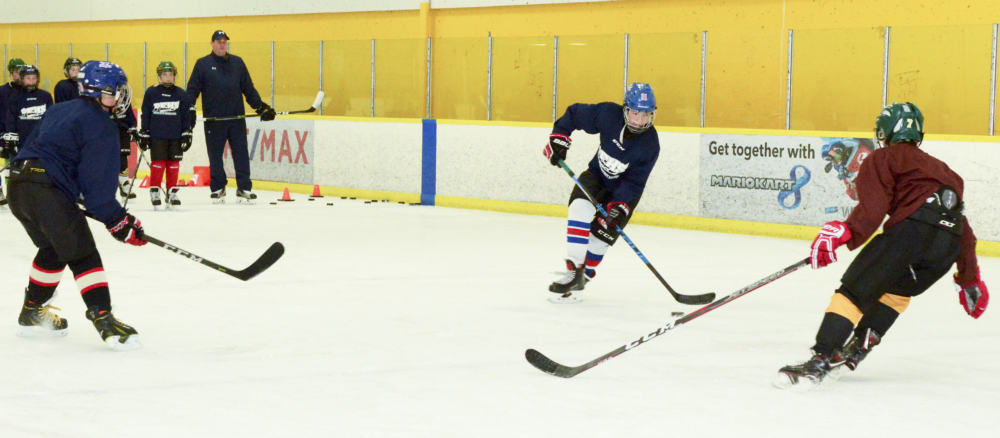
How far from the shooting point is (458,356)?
363cm

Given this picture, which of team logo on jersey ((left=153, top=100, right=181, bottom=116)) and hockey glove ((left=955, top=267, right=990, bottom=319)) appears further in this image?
team logo on jersey ((left=153, top=100, right=181, bottom=116))

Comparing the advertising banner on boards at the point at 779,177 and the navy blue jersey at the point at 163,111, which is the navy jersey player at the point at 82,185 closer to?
the advertising banner on boards at the point at 779,177

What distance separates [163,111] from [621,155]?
4.84m

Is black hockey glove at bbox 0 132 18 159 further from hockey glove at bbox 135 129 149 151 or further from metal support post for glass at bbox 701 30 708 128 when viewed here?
metal support post for glass at bbox 701 30 708 128

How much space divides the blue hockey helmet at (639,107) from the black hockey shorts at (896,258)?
1.58m

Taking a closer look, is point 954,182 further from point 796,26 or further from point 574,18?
point 574,18

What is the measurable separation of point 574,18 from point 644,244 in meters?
3.69

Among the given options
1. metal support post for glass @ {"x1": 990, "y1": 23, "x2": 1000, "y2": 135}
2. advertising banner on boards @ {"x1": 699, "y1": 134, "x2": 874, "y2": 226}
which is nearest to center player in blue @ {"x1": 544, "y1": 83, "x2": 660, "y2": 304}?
advertising banner on boards @ {"x1": 699, "y1": 134, "x2": 874, "y2": 226}

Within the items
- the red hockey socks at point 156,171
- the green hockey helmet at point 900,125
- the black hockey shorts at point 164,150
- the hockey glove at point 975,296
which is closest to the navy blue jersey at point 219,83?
the black hockey shorts at point 164,150

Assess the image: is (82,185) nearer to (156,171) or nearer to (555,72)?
(156,171)

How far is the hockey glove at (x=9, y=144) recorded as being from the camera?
26.2 feet

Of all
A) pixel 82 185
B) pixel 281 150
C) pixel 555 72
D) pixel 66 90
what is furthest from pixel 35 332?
pixel 281 150

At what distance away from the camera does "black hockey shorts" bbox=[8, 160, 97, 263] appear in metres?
3.56

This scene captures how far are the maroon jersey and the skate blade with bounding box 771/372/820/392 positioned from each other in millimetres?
394
